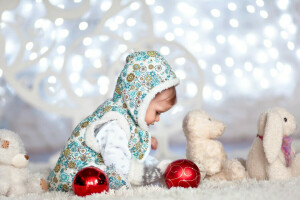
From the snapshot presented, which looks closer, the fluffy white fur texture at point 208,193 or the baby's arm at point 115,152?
the fluffy white fur texture at point 208,193

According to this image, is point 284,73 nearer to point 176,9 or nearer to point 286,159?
point 176,9

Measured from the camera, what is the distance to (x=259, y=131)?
1.54 metres

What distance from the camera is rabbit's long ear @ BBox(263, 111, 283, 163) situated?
1438 mm

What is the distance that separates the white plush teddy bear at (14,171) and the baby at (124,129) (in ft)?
0.24

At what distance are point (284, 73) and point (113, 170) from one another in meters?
2.31

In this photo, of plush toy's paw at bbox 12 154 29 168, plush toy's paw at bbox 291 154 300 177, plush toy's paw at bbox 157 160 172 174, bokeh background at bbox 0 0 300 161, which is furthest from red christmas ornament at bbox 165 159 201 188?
bokeh background at bbox 0 0 300 161

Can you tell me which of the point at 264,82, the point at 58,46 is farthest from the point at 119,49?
A: the point at 264,82

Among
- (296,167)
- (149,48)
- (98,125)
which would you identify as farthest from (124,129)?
(149,48)

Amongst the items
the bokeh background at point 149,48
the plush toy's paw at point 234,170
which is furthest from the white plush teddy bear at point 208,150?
the bokeh background at point 149,48

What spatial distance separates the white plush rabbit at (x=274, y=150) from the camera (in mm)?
1442

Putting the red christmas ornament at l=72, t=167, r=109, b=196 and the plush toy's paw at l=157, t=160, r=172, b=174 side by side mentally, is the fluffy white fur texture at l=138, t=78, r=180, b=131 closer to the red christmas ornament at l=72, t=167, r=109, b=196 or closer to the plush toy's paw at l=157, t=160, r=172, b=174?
the plush toy's paw at l=157, t=160, r=172, b=174

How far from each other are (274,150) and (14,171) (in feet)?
2.70

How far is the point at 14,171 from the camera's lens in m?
1.45

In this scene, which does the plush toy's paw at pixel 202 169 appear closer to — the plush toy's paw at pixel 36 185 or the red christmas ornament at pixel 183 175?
the red christmas ornament at pixel 183 175
